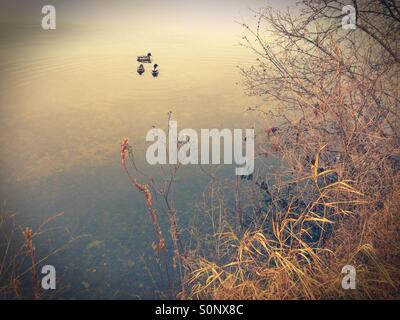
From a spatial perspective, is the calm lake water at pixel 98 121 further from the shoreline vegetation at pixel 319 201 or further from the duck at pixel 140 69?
the shoreline vegetation at pixel 319 201

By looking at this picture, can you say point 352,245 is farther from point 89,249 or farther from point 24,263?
point 24,263

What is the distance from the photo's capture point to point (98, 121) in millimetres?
6180

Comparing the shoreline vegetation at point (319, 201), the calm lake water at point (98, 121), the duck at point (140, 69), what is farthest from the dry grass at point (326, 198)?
the duck at point (140, 69)

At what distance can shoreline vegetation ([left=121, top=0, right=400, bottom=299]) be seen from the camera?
2604mm

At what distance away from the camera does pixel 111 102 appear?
271 inches

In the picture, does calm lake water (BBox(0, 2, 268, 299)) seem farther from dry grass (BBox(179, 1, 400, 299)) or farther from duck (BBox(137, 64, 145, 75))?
dry grass (BBox(179, 1, 400, 299))

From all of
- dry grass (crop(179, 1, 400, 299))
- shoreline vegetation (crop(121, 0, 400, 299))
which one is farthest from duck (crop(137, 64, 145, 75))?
dry grass (crop(179, 1, 400, 299))

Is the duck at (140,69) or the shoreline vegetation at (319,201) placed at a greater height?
the duck at (140,69)

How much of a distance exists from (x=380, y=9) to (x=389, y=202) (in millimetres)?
2073

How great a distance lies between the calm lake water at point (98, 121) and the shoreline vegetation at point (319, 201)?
404 mm

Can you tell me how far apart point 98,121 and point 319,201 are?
13.6ft

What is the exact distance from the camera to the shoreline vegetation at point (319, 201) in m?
2.60

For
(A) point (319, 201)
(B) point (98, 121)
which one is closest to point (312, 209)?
(A) point (319, 201)

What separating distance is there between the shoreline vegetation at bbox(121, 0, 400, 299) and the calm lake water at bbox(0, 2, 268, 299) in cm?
40
